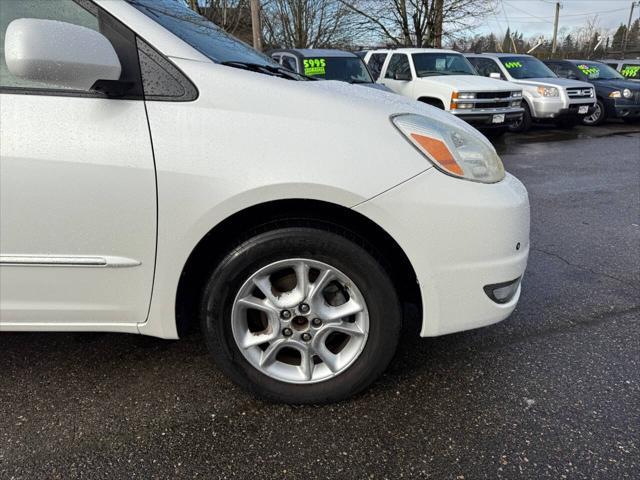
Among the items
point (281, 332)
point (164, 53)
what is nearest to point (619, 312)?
point (281, 332)

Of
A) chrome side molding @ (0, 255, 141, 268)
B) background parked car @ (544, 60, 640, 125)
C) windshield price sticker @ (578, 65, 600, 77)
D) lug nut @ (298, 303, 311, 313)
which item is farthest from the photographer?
windshield price sticker @ (578, 65, 600, 77)

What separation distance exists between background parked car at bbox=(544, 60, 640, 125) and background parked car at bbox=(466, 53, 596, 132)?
1035mm

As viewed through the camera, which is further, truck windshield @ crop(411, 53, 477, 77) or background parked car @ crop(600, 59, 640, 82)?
background parked car @ crop(600, 59, 640, 82)

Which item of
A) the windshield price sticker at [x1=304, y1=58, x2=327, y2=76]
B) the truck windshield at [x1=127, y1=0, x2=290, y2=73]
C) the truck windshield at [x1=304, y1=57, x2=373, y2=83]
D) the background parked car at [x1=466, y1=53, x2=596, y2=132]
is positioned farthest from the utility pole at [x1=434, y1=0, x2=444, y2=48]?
the truck windshield at [x1=127, y1=0, x2=290, y2=73]

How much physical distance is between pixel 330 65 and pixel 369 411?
→ 808cm

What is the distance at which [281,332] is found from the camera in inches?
81.1

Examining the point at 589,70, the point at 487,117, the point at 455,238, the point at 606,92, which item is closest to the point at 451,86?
the point at 487,117

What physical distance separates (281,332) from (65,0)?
1.53m

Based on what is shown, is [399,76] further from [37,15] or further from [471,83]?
[37,15]

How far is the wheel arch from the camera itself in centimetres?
195

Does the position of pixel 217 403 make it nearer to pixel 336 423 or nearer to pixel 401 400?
pixel 336 423

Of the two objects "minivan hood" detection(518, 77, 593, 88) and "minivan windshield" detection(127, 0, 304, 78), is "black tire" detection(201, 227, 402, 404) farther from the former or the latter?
"minivan hood" detection(518, 77, 593, 88)

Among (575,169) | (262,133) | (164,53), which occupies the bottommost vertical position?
(575,169)

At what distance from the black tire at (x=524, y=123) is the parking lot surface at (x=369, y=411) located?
9.48 meters
